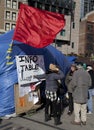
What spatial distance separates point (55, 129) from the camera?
9.34 meters

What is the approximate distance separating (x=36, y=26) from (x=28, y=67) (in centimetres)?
138

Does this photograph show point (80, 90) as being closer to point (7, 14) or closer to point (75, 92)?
point (75, 92)

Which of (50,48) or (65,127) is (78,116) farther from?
(50,48)

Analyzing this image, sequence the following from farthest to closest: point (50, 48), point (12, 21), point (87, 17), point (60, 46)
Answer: point (87, 17) → point (60, 46) → point (12, 21) → point (50, 48)

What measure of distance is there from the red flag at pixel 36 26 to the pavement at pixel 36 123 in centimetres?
217

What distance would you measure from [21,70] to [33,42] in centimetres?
106

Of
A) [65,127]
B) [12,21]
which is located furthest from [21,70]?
[12,21]

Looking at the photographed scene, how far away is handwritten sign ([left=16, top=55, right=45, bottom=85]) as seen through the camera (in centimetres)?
1123

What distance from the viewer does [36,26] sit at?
36.1 ft

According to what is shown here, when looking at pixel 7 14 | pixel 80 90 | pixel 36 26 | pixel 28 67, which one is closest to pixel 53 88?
pixel 80 90

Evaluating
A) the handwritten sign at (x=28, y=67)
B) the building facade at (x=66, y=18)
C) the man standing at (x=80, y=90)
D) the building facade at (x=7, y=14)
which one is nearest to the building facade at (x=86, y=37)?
the building facade at (x=66, y=18)

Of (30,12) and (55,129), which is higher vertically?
A: (30,12)

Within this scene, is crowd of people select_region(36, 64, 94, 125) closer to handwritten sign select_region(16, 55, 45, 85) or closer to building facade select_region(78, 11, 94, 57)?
handwritten sign select_region(16, 55, 45, 85)

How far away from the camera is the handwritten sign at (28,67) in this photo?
11.2 meters
